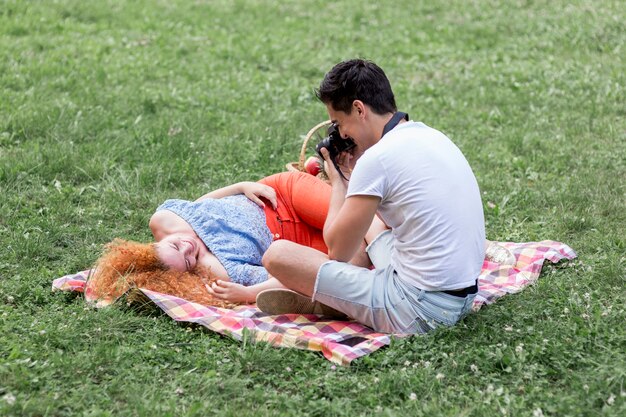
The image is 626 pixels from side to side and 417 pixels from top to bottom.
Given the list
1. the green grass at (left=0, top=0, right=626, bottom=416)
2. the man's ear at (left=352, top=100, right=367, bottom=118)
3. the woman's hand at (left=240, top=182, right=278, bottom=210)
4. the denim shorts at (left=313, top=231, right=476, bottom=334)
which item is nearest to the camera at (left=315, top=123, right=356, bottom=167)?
the man's ear at (left=352, top=100, right=367, bottom=118)

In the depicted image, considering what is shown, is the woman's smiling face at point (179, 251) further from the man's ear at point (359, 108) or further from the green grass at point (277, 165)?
the man's ear at point (359, 108)

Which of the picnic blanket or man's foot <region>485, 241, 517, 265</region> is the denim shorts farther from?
man's foot <region>485, 241, 517, 265</region>

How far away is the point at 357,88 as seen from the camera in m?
4.53

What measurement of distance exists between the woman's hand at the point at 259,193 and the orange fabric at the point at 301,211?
47mm

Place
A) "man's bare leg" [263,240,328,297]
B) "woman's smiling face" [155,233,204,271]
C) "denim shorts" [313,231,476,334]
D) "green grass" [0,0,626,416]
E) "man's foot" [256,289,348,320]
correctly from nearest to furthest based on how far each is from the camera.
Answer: "green grass" [0,0,626,416]
"denim shorts" [313,231,476,334]
"man's bare leg" [263,240,328,297]
"man's foot" [256,289,348,320]
"woman's smiling face" [155,233,204,271]

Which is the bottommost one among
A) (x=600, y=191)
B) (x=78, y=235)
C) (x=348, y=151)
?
(x=78, y=235)

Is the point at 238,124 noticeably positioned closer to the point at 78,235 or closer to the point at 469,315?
the point at 78,235

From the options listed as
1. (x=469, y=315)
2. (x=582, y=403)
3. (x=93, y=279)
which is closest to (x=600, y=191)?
(x=469, y=315)

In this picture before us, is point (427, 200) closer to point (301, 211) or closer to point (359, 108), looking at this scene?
point (359, 108)

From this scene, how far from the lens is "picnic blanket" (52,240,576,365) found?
14.3ft

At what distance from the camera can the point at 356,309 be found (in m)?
4.61

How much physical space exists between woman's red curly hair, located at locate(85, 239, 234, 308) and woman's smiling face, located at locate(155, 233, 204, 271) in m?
0.04

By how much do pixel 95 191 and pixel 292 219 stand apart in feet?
5.92

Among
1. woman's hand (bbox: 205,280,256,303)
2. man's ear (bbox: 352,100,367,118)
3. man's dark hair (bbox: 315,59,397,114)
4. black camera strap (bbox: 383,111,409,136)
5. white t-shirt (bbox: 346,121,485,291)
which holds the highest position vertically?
man's dark hair (bbox: 315,59,397,114)
